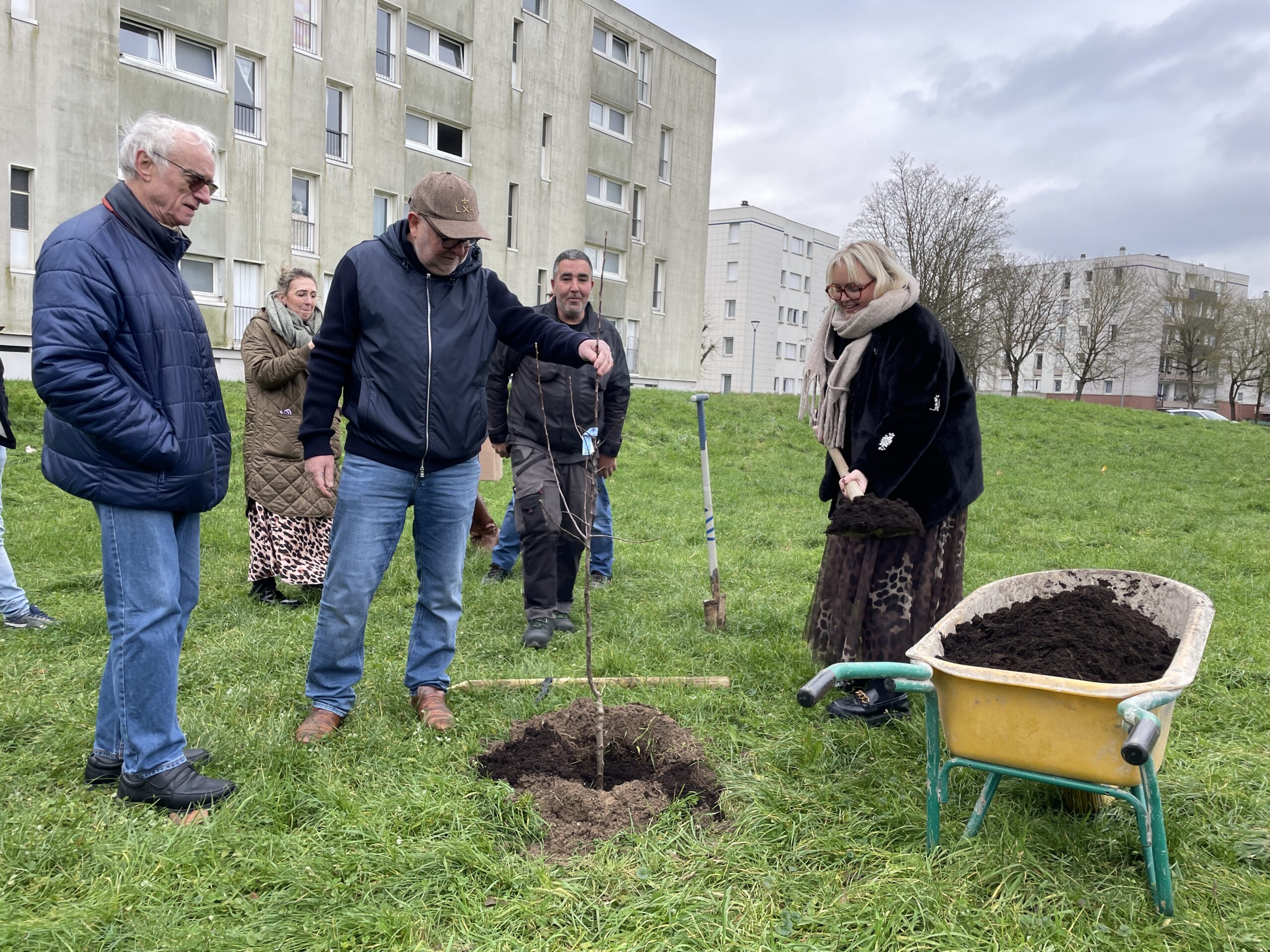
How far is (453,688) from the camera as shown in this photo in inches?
166

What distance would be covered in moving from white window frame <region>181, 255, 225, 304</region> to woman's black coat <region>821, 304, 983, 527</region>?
17984mm

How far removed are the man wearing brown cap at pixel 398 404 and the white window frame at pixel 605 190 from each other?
996 inches

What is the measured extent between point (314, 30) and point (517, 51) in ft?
21.4

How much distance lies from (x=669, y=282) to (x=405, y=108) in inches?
452

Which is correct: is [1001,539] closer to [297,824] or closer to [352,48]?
[297,824]

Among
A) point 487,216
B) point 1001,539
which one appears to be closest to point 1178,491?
point 1001,539

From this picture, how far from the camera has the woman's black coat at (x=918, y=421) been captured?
3.76 meters

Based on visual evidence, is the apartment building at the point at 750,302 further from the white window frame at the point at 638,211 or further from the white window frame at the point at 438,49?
the white window frame at the point at 438,49

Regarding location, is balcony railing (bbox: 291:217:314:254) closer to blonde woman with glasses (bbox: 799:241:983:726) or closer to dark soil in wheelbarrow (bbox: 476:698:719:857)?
blonde woman with glasses (bbox: 799:241:983:726)

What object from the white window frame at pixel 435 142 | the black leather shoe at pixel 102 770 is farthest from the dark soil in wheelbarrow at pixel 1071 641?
the white window frame at pixel 435 142

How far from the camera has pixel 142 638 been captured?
9.66ft

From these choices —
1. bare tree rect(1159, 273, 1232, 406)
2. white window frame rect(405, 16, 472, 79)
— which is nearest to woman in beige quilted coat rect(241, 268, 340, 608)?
white window frame rect(405, 16, 472, 79)

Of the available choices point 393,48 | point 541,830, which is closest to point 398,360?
point 541,830

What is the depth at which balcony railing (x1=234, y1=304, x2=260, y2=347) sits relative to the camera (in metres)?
19.4
